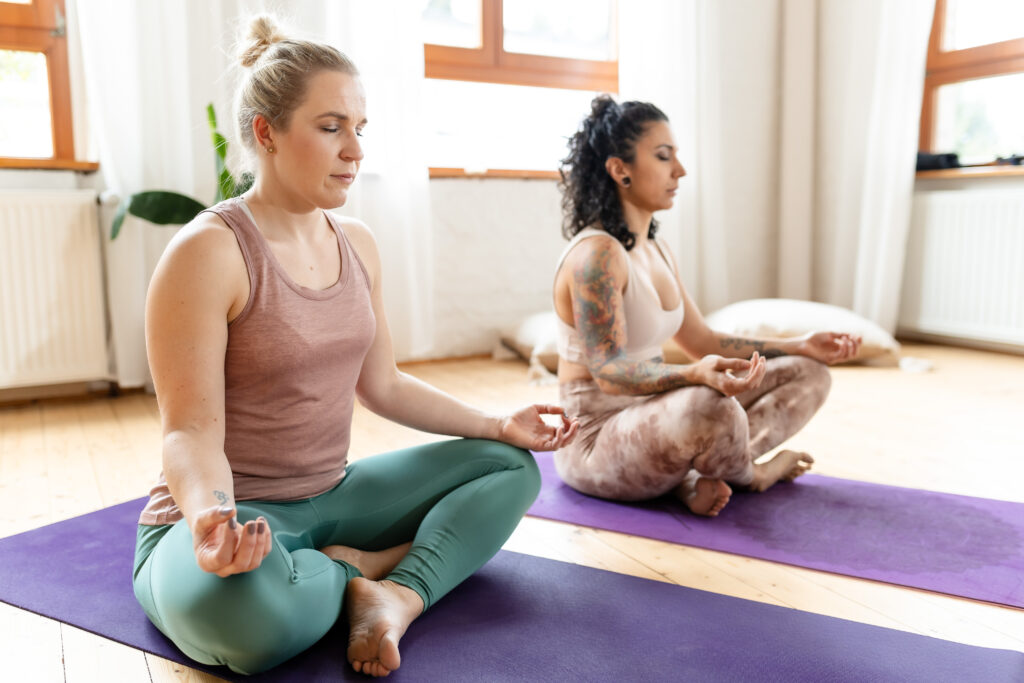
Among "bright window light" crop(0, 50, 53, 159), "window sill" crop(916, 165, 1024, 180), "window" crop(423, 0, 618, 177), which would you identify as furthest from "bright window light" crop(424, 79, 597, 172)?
"window sill" crop(916, 165, 1024, 180)

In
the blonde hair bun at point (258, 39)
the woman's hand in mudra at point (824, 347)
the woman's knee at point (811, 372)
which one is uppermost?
the blonde hair bun at point (258, 39)

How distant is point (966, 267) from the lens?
3873 millimetres

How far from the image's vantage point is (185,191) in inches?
124

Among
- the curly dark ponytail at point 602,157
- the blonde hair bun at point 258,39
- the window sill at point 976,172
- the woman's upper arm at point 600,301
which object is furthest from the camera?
the window sill at point 976,172

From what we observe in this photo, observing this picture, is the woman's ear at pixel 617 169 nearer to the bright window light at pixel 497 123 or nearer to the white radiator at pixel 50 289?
the bright window light at pixel 497 123

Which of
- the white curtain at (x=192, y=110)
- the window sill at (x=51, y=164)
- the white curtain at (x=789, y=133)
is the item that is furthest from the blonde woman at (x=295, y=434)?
the white curtain at (x=789, y=133)

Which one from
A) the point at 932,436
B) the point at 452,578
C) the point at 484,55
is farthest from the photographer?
the point at 484,55

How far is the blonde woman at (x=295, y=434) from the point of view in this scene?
1083 millimetres

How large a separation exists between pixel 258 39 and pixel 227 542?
0.74m

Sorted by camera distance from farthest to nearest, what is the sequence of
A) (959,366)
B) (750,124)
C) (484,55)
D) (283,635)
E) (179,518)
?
(750,124), (484,55), (959,366), (179,518), (283,635)

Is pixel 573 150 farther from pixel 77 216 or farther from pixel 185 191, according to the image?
pixel 77 216

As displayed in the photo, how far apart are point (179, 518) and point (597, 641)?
62 cm

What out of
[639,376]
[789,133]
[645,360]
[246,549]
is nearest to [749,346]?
[645,360]

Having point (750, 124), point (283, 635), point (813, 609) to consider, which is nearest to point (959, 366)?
point (750, 124)
